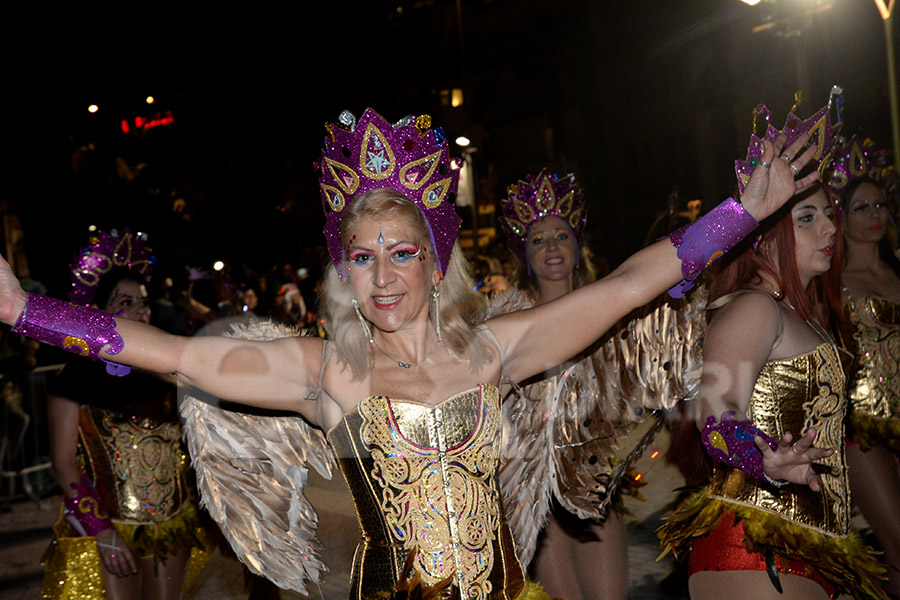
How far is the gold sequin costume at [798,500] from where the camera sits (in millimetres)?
2680

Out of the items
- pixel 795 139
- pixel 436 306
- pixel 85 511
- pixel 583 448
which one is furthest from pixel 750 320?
pixel 85 511

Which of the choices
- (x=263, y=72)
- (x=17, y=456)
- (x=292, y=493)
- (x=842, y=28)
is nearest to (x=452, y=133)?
(x=842, y=28)

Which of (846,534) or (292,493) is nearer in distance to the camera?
(846,534)

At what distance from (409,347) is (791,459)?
1193 mm

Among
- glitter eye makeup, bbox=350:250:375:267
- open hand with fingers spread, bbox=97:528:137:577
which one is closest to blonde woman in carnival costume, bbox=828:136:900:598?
glitter eye makeup, bbox=350:250:375:267

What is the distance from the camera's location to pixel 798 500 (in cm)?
277

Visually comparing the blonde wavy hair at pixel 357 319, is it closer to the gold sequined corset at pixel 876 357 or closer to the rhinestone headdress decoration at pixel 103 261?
the rhinestone headdress decoration at pixel 103 261

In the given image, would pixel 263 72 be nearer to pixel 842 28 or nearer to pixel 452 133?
pixel 842 28

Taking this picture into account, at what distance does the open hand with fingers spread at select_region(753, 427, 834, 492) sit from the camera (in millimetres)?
2357

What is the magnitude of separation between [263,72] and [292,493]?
25.3ft

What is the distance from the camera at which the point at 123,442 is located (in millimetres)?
4172

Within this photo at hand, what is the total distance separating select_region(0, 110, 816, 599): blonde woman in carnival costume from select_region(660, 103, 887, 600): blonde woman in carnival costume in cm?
31

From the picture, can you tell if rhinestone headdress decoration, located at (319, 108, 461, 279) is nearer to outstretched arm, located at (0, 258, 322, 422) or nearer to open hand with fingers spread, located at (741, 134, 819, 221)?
outstretched arm, located at (0, 258, 322, 422)

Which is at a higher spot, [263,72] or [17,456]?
[263,72]
